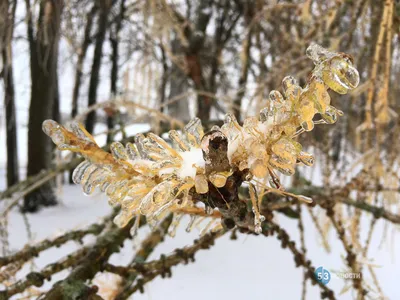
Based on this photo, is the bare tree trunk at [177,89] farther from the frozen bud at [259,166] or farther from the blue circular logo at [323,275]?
the frozen bud at [259,166]

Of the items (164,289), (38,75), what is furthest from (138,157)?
(38,75)

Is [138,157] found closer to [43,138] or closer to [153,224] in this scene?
[153,224]

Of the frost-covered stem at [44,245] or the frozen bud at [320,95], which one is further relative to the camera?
the frost-covered stem at [44,245]

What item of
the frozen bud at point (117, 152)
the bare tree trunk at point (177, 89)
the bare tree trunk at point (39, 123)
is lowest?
the frozen bud at point (117, 152)

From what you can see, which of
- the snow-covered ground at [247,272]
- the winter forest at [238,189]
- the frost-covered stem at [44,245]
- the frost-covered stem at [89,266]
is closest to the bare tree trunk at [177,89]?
the winter forest at [238,189]

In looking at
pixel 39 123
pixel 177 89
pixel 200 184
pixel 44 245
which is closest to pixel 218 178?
pixel 200 184

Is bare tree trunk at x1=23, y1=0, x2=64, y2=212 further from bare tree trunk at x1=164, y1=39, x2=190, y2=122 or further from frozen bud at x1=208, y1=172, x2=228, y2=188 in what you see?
frozen bud at x1=208, y1=172, x2=228, y2=188

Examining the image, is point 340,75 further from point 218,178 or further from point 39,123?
point 39,123

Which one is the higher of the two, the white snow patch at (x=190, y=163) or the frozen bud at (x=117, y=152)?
the white snow patch at (x=190, y=163)
